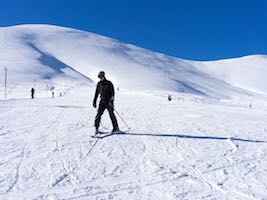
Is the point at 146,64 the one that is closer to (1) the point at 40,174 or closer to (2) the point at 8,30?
(2) the point at 8,30

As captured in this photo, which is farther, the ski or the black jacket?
the black jacket

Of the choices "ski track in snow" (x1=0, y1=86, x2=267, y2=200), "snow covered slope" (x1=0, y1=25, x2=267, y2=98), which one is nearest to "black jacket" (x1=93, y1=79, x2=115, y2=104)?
"ski track in snow" (x1=0, y1=86, x2=267, y2=200)

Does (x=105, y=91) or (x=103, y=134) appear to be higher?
(x=105, y=91)

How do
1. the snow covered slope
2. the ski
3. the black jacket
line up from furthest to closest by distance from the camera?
the snow covered slope → the black jacket → the ski

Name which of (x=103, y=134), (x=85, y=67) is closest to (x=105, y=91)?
(x=103, y=134)

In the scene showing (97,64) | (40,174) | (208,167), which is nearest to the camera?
(40,174)

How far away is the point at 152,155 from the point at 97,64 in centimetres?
16830

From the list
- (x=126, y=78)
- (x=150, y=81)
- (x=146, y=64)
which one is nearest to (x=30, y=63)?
(x=126, y=78)

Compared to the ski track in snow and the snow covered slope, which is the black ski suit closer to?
the ski track in snow

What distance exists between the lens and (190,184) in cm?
474

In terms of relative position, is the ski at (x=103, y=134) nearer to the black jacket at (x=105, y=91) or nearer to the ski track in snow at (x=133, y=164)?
the ski track in snow at (x=133, y=164)

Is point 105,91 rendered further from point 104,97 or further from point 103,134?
point 103,134

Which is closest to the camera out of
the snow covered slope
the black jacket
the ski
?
the ski

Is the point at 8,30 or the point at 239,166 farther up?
the point at 8,30
